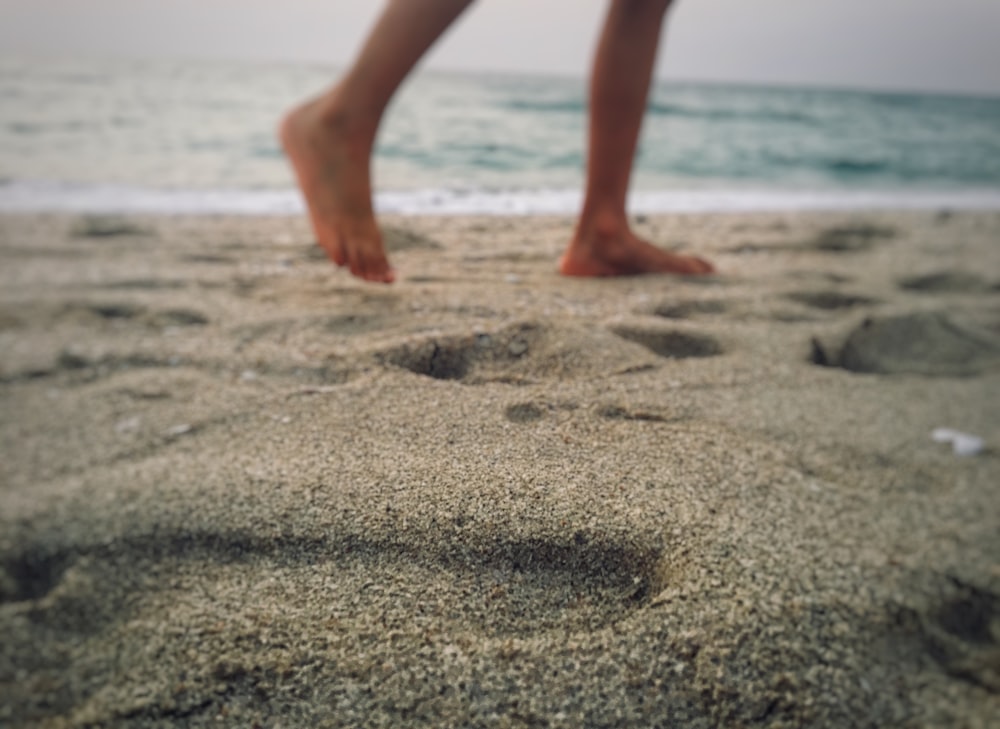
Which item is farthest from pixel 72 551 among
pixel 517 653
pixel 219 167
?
pixel 219 167

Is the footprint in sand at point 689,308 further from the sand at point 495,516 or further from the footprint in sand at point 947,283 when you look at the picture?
the footprint in sand at point 947,283

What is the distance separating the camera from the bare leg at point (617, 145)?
1.77 m

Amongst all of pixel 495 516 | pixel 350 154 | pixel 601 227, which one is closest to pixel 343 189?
pixel 350 154

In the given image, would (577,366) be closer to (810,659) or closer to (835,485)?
(835,485)

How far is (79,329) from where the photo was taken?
1533mm

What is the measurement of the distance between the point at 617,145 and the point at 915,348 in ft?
2.91

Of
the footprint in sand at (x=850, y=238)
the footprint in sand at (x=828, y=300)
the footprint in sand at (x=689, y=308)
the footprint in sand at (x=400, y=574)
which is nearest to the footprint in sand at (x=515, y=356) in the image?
the footprint in sand at (x=689, y=308)

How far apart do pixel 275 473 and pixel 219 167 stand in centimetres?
448

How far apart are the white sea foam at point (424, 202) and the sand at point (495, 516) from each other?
5.90 ft

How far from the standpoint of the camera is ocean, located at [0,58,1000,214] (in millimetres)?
3783

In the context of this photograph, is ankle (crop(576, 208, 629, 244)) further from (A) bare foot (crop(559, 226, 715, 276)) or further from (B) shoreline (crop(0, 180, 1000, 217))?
(B) shoreline (crop(0, 180, 1000, 217))

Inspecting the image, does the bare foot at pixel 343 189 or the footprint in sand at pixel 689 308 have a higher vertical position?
the bare foot at pixel 343 189

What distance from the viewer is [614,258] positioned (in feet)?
6.20

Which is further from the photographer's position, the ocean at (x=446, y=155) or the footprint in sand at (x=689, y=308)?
the ocean at (x=446, y=155)
